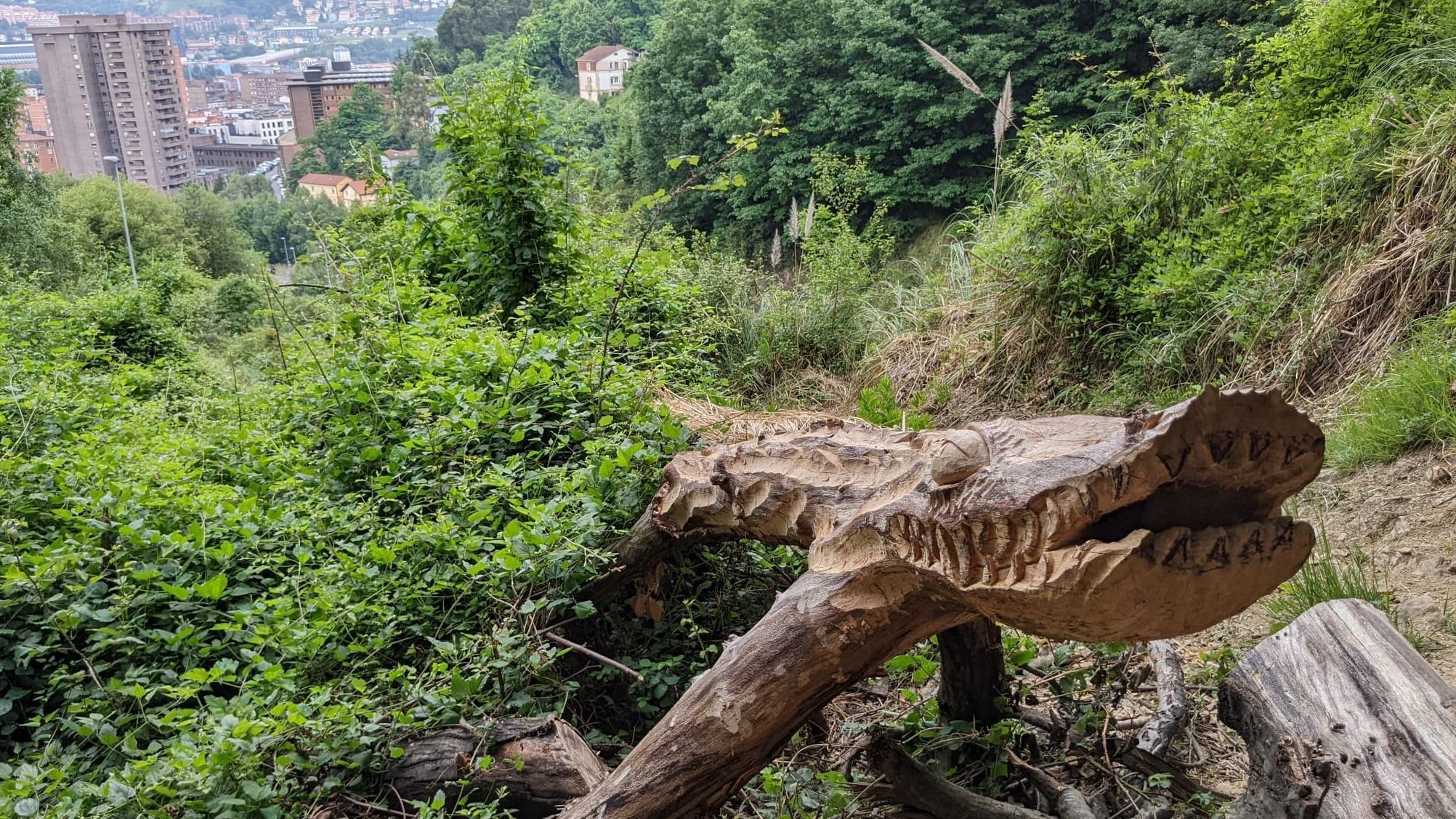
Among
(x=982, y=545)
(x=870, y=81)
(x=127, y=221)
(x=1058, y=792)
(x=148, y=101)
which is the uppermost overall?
(x=148, y=101)

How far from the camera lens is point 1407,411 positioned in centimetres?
335

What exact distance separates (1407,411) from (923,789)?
2.57 meters

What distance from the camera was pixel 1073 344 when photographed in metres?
5.16

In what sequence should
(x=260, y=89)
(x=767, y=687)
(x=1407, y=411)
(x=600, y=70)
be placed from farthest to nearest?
1. (x=260, y=89)
2. (x=600, y=70)
3. (x=1407, y=411)
4. (x=767, y=687)

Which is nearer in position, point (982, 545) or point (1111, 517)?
point (1111, 517)

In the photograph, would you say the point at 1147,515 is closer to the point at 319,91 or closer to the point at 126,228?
the point at 126,228

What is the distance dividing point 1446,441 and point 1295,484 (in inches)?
99.9

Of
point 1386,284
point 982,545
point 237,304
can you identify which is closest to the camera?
point 982,545

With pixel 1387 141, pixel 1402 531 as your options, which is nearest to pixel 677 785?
pixel 1402 531

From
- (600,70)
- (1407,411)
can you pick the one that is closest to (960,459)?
(1407,411)

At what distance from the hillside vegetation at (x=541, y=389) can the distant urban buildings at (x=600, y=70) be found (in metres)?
26.4

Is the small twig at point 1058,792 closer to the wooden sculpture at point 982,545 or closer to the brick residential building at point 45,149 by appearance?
the wooden sculpture at point 982,545

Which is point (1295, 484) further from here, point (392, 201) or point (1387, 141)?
point (392, 201)

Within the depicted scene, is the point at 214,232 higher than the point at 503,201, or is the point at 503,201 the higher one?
the point at 503,201
